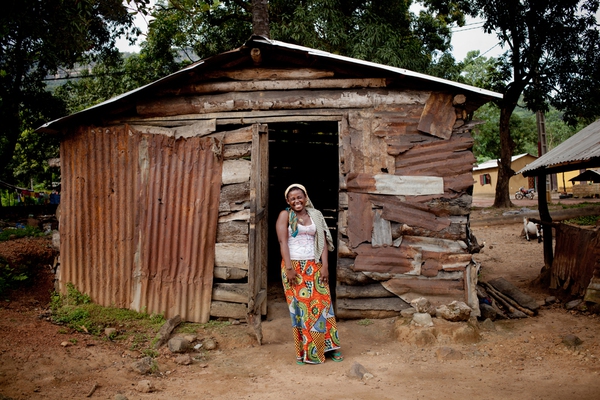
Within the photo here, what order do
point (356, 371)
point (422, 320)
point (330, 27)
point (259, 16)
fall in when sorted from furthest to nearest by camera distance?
1. point (330, 27)
2. point (259, 16)
3. point (422, 320)
4. point (356, 371)

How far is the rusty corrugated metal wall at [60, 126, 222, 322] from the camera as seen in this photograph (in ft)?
19.6

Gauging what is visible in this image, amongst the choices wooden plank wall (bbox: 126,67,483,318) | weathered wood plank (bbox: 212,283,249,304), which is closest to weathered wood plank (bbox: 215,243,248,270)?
wooden plank wall (bbox: 126,67,483,318)

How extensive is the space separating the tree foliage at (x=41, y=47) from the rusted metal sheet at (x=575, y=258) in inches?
277

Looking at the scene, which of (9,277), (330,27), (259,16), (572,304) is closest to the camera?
(572,304)

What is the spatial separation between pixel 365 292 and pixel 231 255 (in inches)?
69.1

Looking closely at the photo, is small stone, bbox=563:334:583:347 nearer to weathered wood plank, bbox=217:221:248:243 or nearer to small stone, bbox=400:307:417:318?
small stone, bbox=400:307:417:318

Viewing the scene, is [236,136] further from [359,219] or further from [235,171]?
[359,219]

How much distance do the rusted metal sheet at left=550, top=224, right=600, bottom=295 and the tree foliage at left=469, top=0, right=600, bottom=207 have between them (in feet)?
29.1

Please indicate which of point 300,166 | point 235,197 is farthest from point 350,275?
point 300,166

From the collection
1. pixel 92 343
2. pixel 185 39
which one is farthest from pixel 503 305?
pixel 185 39

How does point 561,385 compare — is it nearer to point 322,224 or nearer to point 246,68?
point 322,224

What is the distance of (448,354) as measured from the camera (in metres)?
4.84

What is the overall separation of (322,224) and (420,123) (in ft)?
6.43

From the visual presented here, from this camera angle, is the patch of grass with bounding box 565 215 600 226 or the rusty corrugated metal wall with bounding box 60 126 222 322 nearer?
the rusty corrugated metal wall with bounding box 60 126 222 322
